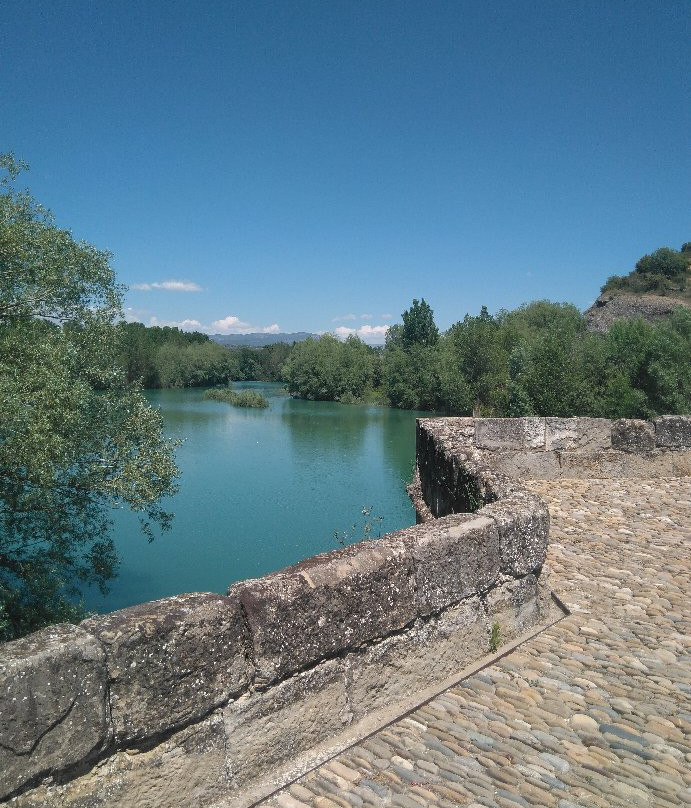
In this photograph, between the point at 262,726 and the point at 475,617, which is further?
the point at 475,617

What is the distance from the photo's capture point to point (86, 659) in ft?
5.97

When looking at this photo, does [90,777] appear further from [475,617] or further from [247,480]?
[247,480]

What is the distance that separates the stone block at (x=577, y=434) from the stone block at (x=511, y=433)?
0.47ft

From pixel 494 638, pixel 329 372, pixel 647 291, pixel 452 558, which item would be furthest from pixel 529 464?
pixel 647 291

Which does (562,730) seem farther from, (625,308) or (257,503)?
(625,308)

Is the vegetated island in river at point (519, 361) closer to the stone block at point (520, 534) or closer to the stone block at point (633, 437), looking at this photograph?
the stone block at point (633, 437)

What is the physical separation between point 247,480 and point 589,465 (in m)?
18.3

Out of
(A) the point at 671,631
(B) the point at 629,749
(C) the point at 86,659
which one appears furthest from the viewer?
(A) the point at 671,631

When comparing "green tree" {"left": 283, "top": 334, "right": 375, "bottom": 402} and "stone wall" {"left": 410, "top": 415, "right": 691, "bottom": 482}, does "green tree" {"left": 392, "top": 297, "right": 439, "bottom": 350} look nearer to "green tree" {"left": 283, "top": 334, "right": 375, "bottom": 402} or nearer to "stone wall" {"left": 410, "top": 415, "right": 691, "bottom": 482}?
"green tree" {"left": 283, "top": 334, "right": 375, "bottom": 402}

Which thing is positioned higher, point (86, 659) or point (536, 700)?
point (86, 659)

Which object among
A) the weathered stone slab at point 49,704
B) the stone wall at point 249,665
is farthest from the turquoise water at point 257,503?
the weathered stone slab at point 49,704

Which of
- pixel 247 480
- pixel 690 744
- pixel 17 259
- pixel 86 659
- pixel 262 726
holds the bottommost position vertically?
pixel 247 480

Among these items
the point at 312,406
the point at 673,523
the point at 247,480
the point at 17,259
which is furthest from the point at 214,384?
the point at 673,523

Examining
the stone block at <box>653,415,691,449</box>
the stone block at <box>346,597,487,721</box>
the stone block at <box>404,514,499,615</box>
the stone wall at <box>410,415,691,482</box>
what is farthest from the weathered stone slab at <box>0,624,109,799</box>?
the stone block at <box>653,415,691,449</box>
